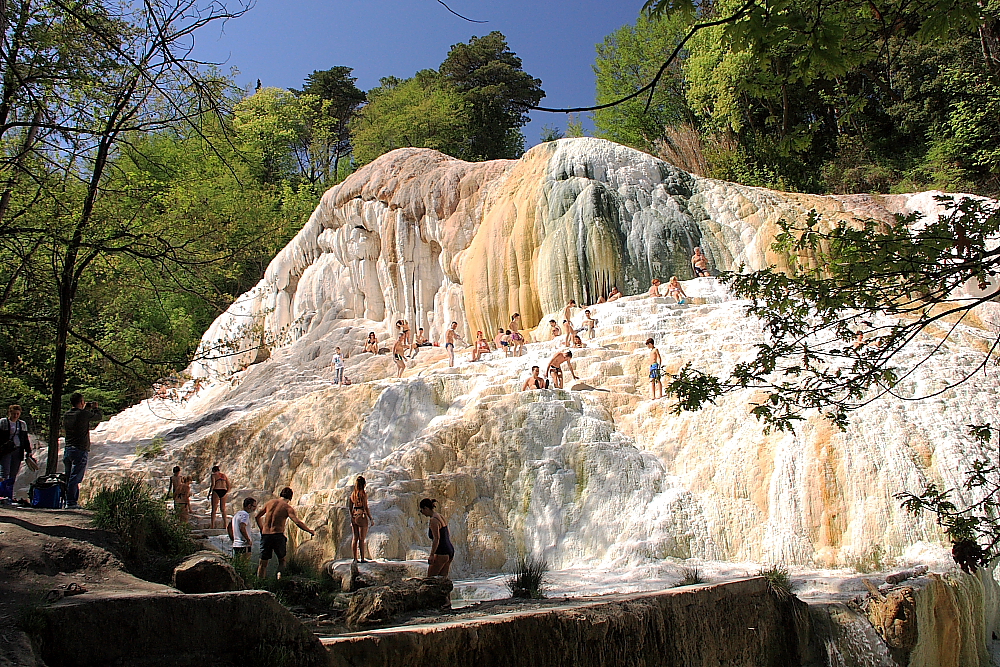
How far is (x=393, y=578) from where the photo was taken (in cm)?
868

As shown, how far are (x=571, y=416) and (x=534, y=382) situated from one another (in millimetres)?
1526

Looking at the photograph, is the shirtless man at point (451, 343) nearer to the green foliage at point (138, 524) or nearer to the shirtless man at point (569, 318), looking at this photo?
the shirtless man at point (569, 318)

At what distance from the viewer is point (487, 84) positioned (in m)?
37.8

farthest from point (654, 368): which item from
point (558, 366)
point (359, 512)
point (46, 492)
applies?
point (46, 492)

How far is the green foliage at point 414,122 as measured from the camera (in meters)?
36.4

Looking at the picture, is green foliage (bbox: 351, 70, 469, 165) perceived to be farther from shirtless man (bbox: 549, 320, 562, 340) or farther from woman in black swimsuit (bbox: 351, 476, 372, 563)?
woman in black swimsuit (bbox: 351, 476, 372, 563)

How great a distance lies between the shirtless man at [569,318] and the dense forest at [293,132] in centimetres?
468

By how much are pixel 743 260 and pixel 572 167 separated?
5.34m

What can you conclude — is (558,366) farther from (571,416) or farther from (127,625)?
(127,625)

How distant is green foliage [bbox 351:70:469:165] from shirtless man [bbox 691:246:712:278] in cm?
2023

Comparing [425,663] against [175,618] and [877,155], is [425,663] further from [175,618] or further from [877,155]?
[877,155]

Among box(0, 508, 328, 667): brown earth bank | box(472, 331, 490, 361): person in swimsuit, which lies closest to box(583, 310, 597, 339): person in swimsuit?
box(472, 331, 490, 361): person in swimsuit

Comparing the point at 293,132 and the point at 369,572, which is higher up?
the point at 293,132

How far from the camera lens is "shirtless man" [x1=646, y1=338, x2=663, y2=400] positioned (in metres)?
12.9
